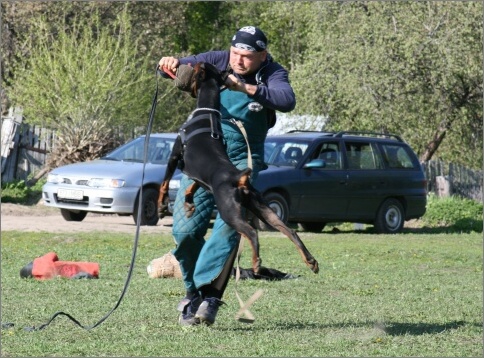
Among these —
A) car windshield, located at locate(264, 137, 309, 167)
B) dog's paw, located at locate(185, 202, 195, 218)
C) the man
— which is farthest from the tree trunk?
dog's paw, located at locate(185, 202, 195, 218)

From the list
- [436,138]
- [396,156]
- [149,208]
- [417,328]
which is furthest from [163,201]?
[436,138]

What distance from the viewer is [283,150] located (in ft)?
66.9

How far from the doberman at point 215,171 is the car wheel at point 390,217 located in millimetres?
14219

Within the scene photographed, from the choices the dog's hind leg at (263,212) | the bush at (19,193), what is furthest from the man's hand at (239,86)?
the bush at (19,193)

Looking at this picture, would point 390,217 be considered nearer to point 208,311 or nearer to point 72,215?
point 72,215

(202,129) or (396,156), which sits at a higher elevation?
(202,129)

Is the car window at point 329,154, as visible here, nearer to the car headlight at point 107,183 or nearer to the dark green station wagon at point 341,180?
the dark green station wagon at point 341,180

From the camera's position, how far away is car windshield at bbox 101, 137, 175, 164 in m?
20.6

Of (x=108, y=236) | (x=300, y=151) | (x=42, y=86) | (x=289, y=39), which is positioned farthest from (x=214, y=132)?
(x=289, y=39)

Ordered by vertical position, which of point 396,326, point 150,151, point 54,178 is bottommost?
point 54,178

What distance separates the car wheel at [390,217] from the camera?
2156 cm

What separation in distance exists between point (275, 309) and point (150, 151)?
11990 millimetres

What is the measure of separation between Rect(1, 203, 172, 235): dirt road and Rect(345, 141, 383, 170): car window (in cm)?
357

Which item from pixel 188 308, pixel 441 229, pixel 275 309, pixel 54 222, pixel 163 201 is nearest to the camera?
pixel 163 201
